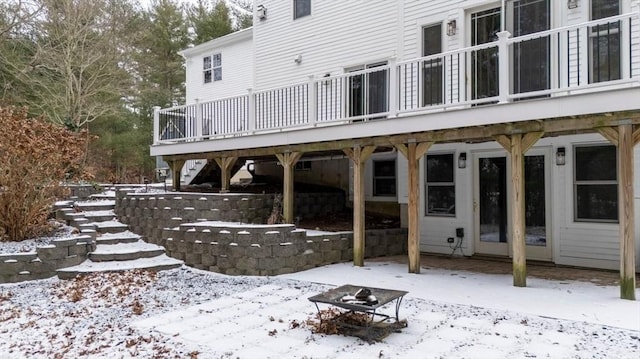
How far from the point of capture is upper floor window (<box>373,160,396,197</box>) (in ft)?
35.2

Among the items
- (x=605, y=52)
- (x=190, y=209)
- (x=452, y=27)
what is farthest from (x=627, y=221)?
(x=190, y=209)

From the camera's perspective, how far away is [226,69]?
15180 millimetres

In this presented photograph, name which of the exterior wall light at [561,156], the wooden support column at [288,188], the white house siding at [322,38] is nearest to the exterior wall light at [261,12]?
the white house siding at [322,38]

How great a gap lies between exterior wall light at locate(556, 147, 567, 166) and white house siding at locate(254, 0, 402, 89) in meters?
3.79

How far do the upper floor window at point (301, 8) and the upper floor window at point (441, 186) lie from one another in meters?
4.95

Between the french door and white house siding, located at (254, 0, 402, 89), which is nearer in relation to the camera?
the french door

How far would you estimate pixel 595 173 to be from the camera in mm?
7598

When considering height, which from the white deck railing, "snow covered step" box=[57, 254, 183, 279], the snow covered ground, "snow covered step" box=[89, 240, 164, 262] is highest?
the white deck railing

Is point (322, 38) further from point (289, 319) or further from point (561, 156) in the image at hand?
point (289, 319)

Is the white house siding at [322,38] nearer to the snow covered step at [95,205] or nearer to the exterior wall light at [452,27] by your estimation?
the exterior wall light at [452,27]

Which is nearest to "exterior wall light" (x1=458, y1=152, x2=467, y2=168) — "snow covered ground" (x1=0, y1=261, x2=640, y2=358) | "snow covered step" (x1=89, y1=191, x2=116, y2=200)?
"snow covered ground" (x1=0, y1=261, x2=640, y2=358)

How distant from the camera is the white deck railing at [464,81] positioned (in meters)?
6.35

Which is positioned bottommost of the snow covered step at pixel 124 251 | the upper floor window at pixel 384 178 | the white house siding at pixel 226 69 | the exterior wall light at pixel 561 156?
the snow covered step at pixel 124 251

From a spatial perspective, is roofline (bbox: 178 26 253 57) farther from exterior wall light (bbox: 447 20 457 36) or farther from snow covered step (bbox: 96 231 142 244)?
snow covered step (bbox: 96 231 142 244)
